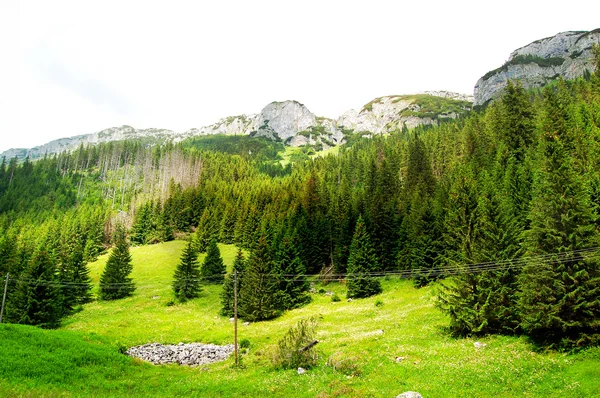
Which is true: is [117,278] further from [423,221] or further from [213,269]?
[423,221]

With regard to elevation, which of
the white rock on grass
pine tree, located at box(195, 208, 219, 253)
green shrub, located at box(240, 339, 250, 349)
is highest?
pine tree, located at box(195, 208, 219, 253)

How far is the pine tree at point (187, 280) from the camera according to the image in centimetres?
6269

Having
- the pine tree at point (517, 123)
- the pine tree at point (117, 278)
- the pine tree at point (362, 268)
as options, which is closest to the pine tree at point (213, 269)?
the pine tree at point (117, 278)

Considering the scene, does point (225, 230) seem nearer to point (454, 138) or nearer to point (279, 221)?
point (279, 221)

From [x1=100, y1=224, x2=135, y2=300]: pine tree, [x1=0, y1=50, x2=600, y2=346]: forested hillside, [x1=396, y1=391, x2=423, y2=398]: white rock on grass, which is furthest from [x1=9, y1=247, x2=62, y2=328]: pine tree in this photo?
[x1=396, y1=391, x2=423, y2=398]: white rock on grass

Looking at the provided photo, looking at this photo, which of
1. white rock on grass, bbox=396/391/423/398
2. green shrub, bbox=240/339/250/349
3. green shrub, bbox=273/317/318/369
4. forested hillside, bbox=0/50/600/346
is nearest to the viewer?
white rock on grass, bbox=396/391/423/398

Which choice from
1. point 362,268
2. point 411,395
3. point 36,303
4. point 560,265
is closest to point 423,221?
point 362,268

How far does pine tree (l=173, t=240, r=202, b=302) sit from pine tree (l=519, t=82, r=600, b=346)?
55.5 metres

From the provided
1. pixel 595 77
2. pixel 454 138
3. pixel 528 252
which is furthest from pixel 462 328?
pixel 454 138

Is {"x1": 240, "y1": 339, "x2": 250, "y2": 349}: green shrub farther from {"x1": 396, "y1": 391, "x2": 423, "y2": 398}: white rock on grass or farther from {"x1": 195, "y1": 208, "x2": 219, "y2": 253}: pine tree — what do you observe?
{"x1": 195, "y1": 208, "x2": 219, "y2": 253}: pine tree

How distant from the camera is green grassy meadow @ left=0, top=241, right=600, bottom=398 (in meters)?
19.3

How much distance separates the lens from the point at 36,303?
47312 millimetres

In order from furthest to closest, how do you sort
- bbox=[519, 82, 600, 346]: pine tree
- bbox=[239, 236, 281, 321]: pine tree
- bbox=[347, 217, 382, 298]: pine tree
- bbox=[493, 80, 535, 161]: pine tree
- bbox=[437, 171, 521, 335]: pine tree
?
bbox=[493, 80, 535, 161]: pine tree → bbox=[347, 217, 382, 298]: pine tree → bbox=[239, 236, 281, 321]: pine tree → bbox=[437, 171, 521, 335]: pine tree → bbox=[519, 82, 600, 346]: pine tree

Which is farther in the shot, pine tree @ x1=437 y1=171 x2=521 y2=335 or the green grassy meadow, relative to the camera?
pine tree @ x1=437 y1=171 x2=521 y2=335
